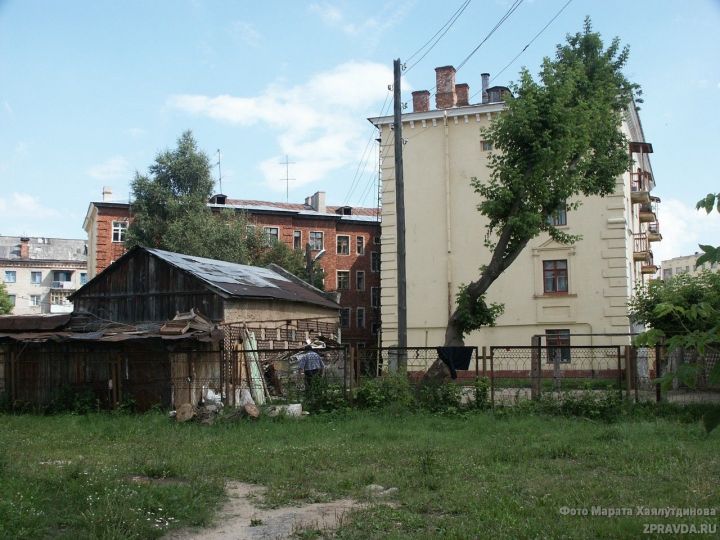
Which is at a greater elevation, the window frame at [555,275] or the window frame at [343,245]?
the window frame at [343,245]

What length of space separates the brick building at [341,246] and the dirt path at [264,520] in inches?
1735

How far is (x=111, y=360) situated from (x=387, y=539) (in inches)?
535

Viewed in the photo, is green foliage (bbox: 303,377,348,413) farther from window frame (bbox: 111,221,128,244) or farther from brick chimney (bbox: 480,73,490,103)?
window frame (bbox: 111,221,128,244)

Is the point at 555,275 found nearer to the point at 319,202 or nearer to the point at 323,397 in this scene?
the point at 323,397

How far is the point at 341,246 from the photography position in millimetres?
54906

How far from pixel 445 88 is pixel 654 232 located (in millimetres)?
16359

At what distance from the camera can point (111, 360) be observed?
18.1 m

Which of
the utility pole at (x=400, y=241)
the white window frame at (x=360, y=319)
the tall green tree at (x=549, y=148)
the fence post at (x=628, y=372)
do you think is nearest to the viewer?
the fence post at (x=628, y=372)

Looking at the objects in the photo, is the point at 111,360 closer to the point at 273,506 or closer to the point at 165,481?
the point at 165,481

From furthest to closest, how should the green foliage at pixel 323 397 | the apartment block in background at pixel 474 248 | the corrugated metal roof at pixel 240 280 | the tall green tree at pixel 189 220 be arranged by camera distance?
the tall green tree at pixel 189 220, the apartment block in background at pixel 474 248, the corrugated metal roof at pixel 240 280, the green foliage at pixel 323 397

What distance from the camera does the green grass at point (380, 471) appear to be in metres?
6.66

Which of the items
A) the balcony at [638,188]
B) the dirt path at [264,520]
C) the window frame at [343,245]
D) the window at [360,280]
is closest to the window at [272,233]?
the window frame at [343,245]

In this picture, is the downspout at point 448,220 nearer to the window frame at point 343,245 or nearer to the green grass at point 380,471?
the green grass at point 380,471

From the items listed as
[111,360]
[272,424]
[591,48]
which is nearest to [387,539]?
[272,424]
